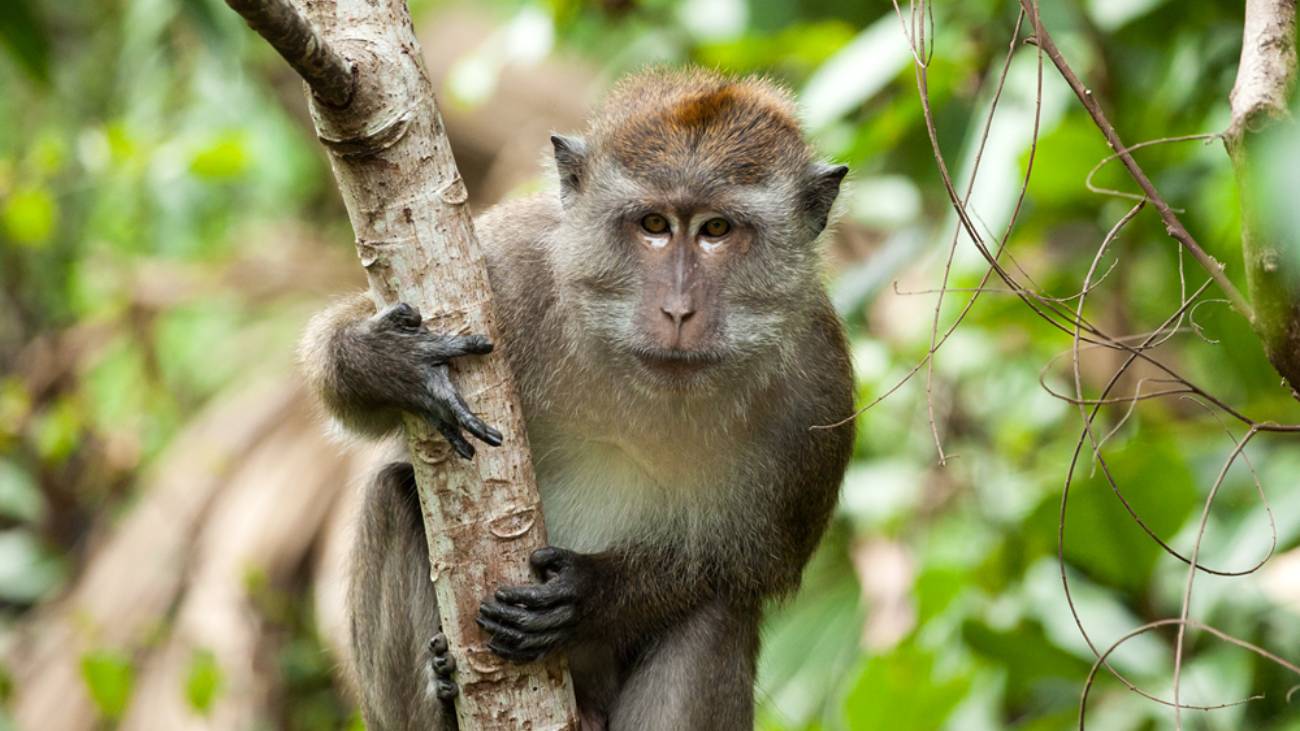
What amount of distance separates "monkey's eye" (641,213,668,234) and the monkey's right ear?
36 centimetres

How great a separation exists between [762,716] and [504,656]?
238cm

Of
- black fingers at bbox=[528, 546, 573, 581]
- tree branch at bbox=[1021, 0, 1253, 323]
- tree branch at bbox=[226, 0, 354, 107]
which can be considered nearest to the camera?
tree branch at bbox=[1021, 0, 1253, 323]

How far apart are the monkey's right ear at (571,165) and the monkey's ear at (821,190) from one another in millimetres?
720

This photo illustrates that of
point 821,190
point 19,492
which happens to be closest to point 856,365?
point 821,190

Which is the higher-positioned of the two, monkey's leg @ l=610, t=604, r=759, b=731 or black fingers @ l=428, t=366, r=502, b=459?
black fingers @ l=428, t=366, r=502, b=459

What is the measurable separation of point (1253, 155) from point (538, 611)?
7.64 ft

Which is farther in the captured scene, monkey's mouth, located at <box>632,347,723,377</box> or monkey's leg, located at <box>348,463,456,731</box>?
monkey's leg, located at <box>348,463,456,731</box>

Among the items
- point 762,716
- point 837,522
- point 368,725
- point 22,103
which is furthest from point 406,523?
point 22,103

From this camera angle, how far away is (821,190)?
447 centimetres

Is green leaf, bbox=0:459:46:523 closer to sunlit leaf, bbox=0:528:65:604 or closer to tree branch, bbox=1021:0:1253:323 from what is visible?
sunlit leaf, bbox=0:528:65:604

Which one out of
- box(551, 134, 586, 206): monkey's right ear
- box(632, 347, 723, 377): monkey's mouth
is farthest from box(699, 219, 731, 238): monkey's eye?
box(551, 134, 586, 206): monkey's right ear

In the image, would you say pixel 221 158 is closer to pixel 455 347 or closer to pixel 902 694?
pixel 455 347

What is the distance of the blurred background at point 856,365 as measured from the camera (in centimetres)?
561

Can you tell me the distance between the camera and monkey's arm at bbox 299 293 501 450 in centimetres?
351
